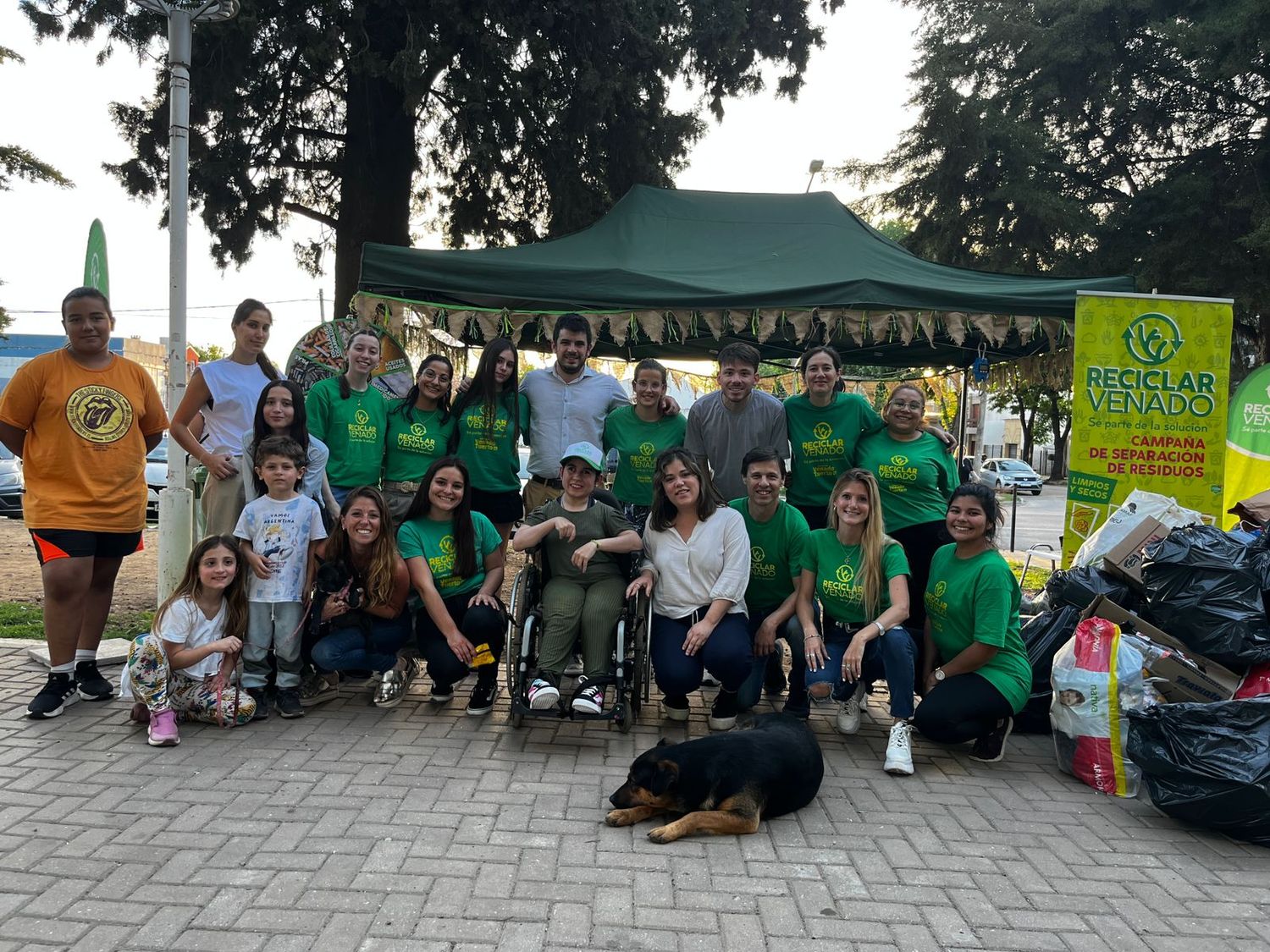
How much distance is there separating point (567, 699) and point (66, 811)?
190 cm

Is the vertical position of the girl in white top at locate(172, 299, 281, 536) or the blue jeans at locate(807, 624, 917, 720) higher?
the girl in white top at locate(172, 299, 281, 536)

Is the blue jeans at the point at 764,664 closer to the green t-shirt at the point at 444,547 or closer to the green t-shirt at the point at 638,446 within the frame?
the green t-shirt at the point at 638,446

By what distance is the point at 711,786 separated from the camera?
292 centimetres

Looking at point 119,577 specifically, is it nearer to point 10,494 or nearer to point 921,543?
point 921,543

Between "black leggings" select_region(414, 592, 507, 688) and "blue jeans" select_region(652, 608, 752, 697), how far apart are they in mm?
765

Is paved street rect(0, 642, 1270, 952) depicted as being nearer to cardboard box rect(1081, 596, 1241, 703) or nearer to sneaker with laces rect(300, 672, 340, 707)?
sneaker with laces rect(300, 672, 340, 707)

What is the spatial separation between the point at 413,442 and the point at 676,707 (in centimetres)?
204

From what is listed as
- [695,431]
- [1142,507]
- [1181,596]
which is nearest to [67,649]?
[695,431]

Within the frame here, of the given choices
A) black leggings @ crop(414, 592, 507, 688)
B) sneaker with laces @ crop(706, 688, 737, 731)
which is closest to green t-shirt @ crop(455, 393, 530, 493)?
black leggings @ crop(414, 592, 507, 688)

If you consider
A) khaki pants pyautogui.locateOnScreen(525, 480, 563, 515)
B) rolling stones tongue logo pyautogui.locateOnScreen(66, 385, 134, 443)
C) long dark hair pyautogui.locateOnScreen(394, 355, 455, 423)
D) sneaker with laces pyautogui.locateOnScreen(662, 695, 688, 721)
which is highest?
long dark hair pyautogui.locateOnScreen(394, 355, 455, 423)

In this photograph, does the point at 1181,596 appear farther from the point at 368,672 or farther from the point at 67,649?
the point at 67,649

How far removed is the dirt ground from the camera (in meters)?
6.91

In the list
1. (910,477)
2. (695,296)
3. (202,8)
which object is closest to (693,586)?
(910,477)

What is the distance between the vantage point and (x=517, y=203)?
1024 centimetres
